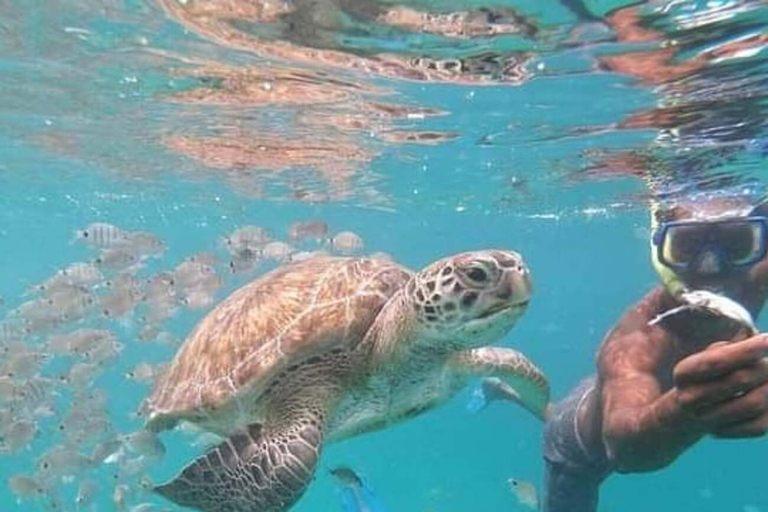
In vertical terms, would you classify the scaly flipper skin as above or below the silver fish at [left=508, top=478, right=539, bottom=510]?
above

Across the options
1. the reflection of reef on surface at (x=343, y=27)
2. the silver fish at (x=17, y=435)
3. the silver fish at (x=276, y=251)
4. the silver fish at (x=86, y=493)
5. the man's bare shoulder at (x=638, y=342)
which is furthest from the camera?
the silver fish at (x=276, y=251)

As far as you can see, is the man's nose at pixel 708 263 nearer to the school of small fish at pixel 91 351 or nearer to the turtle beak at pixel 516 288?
the turtle beak at pixel 516 288

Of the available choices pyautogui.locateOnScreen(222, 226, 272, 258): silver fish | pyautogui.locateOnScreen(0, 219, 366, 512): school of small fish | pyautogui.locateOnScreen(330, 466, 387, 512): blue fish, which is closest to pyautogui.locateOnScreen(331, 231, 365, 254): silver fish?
pyautogui.locateOnScreen(0, 219, 366, 512): school of small fish

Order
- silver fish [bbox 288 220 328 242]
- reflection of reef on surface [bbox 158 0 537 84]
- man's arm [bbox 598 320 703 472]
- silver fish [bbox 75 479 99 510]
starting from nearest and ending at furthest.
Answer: man's arm [bbox 598 320 703 472] → reflection of reef on surface [bbox 158 0 537 84] → silver fish [bbox 75 479 99 510] → silver fish [bbox 288 220 328 242]

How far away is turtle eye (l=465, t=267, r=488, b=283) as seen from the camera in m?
4.63

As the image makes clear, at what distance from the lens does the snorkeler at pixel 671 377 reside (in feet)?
9.95

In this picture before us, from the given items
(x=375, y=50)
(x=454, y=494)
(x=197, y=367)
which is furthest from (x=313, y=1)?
(x=454, y=494)

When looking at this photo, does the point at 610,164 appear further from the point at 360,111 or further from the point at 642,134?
the point at 360,111

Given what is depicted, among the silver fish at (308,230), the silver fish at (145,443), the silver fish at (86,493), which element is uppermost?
the silver fish at (308,230)

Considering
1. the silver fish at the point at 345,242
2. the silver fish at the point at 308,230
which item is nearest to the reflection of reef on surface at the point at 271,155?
the silver fish at the point at 345,242

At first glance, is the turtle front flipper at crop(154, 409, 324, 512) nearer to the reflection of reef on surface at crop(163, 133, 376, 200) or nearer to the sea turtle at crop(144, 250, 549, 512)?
the sea turtle at crop(144, 250, 549, 512)

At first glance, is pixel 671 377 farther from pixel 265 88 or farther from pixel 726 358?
pixel 265 88

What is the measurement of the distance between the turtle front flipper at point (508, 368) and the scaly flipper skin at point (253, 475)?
1.55 meters

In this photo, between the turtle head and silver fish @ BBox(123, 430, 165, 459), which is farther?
silver fish @ BBox(123, 430, 165, 459)
